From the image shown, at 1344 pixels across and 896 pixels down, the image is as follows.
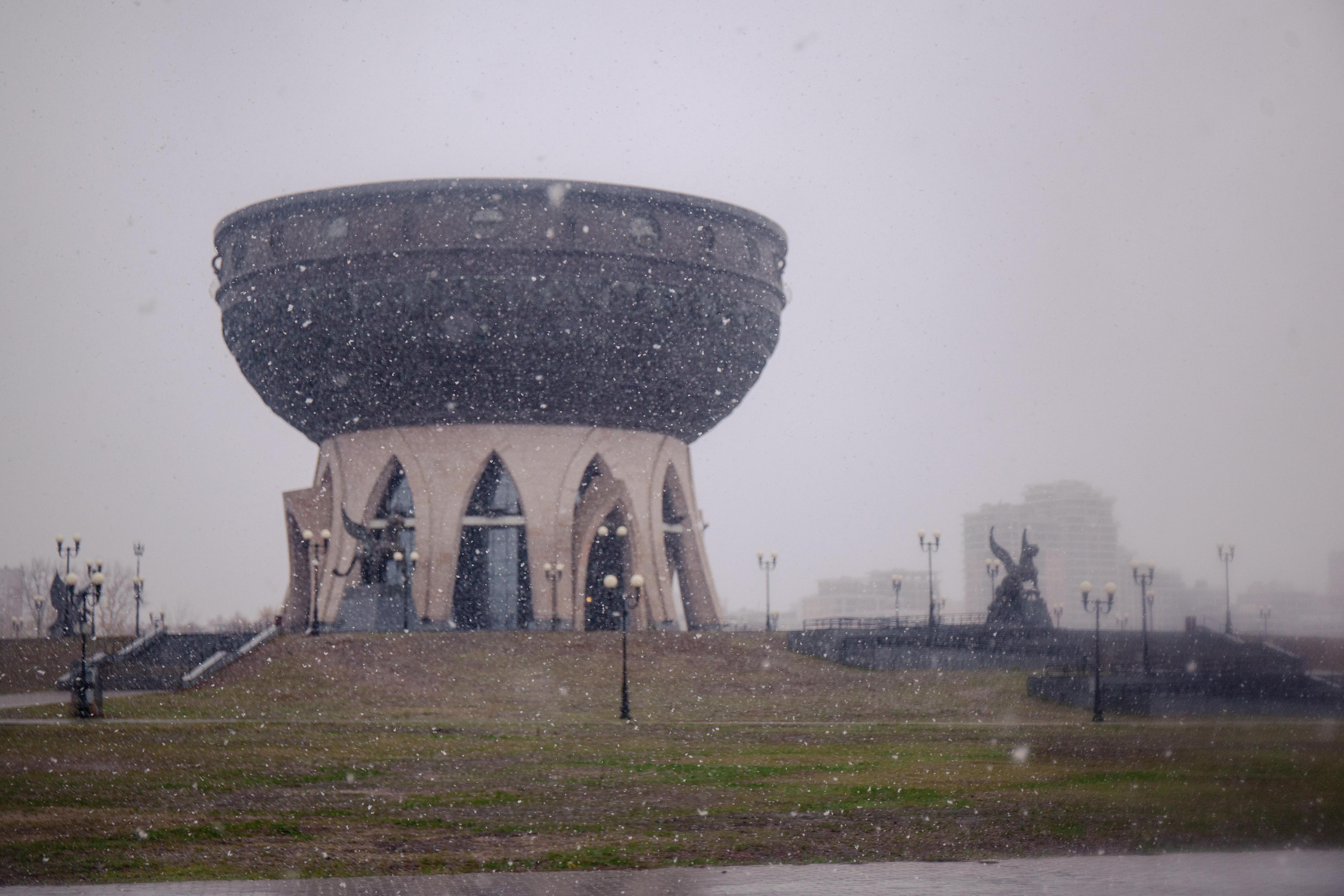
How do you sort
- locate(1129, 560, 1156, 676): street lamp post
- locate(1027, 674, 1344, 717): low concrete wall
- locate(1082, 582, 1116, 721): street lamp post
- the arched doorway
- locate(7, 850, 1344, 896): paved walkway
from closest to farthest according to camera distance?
locate(7, 850, 1344, 896): paved walkway → locate(1082, 582, 1116, 721): street lamp post → locate(1027, 674, 1344, 717): low concrete wall → locate(1129, 560, 1156, 676): street lamp post → the arched doorway

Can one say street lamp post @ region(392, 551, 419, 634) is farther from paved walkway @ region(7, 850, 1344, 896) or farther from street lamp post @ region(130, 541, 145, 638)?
paved walkway @ region(7, 850, 1344, 896)

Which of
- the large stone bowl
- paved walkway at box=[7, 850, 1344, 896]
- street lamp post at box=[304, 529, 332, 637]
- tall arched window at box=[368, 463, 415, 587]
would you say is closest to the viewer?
paved walkway at box=[7, 850, 1344, 896]

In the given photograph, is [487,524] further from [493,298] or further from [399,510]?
[493,298]

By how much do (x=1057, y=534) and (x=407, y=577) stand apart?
22.9 meters

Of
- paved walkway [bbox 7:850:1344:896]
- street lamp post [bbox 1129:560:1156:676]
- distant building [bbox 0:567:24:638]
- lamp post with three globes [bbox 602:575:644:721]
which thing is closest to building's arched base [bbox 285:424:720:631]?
lamp post with three globes [bbox 602:575:644:721]

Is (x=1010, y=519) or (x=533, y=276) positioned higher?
(x=533, y=276)

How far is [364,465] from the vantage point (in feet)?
172

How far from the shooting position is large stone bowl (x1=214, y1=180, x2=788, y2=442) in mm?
47531

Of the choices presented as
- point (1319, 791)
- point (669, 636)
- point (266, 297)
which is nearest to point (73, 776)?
point (1319, 791)

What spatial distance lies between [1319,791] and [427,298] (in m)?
37.3

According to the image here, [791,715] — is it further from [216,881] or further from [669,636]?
[216,881]

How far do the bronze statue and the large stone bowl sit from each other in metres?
14.0

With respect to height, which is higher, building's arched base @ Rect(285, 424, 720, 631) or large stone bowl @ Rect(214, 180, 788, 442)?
large stone bowl @ Rect(214, 180, 788, 442)

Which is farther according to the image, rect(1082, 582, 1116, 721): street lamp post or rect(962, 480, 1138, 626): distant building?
rect(962, 480, 1138, 626): distant building
